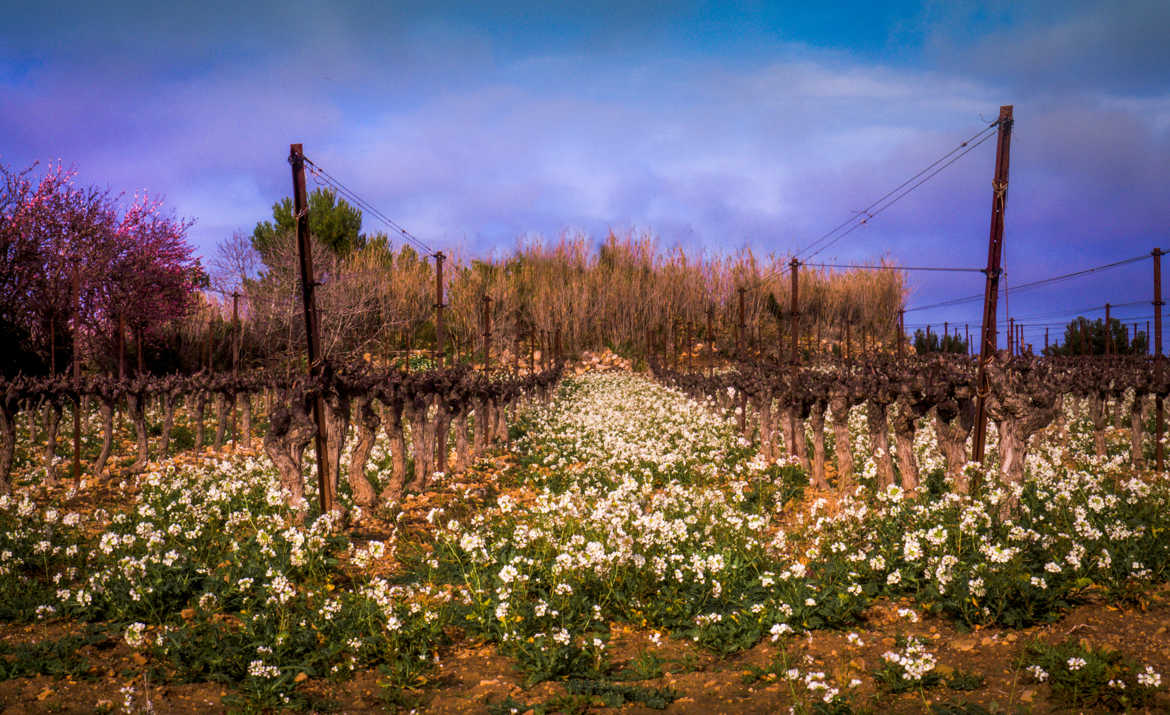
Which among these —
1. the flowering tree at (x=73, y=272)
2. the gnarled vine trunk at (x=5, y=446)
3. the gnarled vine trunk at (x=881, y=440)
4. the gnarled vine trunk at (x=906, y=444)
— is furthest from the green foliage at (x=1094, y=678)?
the flowering tree at (x=73, y=272)

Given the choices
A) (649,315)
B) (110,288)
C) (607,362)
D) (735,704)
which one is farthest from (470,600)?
(649,315)

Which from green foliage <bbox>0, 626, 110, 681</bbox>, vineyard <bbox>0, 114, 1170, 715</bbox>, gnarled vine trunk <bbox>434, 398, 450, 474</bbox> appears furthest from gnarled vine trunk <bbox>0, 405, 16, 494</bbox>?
green foliage <bbox>0, 626, 110, 681</bbox>

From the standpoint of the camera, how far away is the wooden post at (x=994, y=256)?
11.1m

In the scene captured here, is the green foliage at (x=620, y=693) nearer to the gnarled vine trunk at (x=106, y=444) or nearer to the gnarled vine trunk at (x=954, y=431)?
the gnarled vine trunk at (x=954, y=431)

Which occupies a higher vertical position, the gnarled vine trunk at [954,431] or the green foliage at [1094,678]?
the gnarled vine trunk at [954,431]

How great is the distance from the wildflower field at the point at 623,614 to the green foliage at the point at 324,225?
131 ft

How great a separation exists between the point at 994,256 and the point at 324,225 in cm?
4288

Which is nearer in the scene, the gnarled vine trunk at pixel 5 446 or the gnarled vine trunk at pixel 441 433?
the gnarled vine trunk at pixel 5 446

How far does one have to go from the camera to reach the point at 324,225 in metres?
47.3

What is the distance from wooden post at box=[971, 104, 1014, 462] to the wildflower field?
193 cm

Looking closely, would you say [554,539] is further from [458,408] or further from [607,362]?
[607,362]

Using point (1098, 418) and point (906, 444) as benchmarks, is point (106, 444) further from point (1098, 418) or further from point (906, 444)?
point (1098, 418)

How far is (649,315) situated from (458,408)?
4093cm

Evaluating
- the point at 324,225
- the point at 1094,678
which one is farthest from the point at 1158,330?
the point at 324,225
